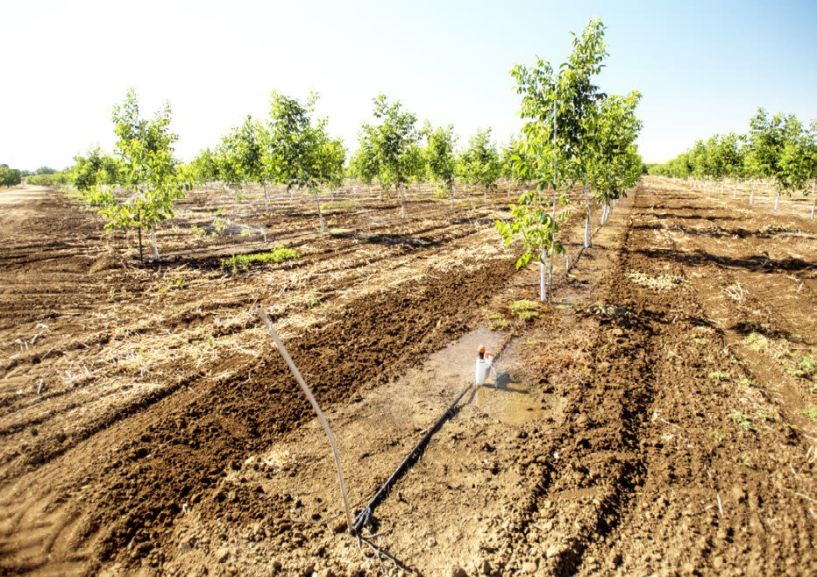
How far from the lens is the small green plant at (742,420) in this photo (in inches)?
245

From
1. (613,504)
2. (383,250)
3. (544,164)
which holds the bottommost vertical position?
(613,504)

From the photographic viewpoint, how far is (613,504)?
500cm

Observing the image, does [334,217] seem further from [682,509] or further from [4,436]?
[682,509]

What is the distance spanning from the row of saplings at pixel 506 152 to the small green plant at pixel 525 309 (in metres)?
0.58

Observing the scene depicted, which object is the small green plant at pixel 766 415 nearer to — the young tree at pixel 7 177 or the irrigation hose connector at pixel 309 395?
the irrigation hose connector at pixel 309 395

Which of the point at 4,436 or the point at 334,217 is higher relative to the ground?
the point at 334,217

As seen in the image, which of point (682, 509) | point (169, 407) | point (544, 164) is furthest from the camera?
point (544, 164)

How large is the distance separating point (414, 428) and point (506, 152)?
Answer: 15476 mm

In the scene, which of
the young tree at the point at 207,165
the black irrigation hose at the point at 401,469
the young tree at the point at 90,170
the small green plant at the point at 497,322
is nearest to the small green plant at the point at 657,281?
the small green plant at the point at 497,322

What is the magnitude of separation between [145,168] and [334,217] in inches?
662

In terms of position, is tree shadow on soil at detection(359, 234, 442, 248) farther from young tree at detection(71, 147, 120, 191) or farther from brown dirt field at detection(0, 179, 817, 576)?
young tree at detection(71, 147, 120, 191)

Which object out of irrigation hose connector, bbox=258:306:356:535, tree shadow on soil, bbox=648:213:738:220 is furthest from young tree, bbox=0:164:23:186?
irrigation hose connector, bbox=258:306:356:535

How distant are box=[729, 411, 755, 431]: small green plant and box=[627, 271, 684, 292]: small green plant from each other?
7.34 metres

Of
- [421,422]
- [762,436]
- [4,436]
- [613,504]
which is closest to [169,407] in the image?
[4,436]
